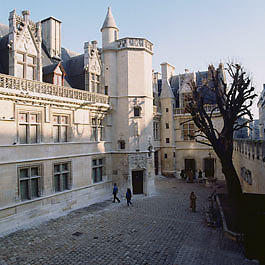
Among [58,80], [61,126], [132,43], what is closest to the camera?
[61,126]

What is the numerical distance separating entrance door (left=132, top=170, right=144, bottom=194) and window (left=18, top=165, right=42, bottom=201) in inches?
322

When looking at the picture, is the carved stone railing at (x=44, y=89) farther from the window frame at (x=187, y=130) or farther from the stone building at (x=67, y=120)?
the window frame at (x=187, y=130)

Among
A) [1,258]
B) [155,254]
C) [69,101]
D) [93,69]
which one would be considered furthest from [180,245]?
[93,69]

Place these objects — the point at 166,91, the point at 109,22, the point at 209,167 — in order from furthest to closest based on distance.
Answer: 1. the point at 166,91
2. the point at 209,167
3. the point at 109,22

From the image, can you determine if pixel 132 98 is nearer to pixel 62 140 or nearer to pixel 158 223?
pixel 62 140

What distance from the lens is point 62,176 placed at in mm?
15586

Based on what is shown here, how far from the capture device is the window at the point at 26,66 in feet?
45.4

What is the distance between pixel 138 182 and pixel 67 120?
799 centimetres

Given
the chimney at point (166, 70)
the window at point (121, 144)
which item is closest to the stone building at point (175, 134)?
the chimney at point (166, 70)

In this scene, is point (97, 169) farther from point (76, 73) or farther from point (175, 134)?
point (175, 134)

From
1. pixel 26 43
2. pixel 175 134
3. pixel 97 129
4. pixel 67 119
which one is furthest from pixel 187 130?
pixel 26 43

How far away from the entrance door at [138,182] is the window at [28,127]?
8.86 m

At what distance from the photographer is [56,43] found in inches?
756

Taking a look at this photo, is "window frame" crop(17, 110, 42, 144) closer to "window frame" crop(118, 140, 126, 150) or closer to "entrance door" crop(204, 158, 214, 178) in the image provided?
"window frame" crop(118, 140, 126, 150)
